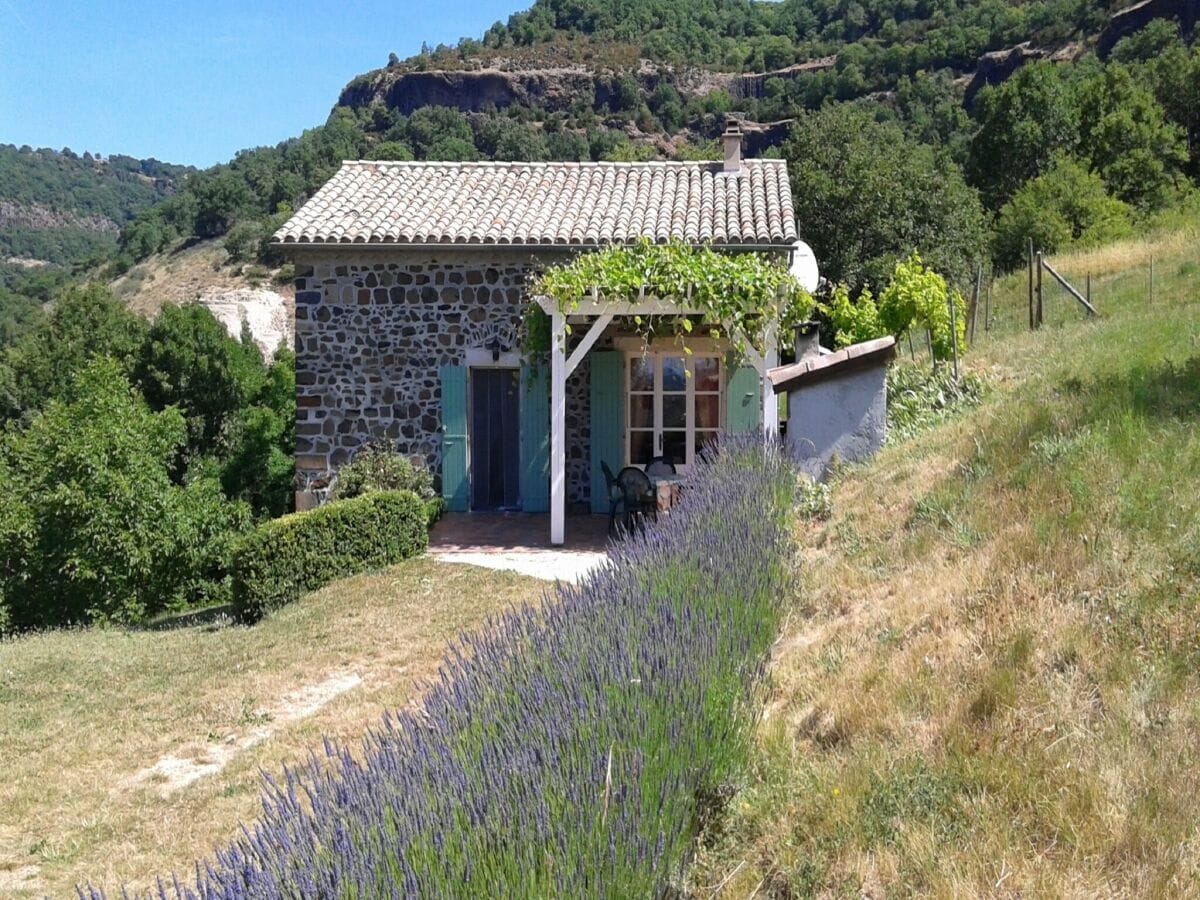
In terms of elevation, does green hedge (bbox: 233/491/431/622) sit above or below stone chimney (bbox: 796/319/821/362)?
below

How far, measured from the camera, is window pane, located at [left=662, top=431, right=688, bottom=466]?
11.7 metres

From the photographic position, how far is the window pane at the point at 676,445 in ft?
38.3

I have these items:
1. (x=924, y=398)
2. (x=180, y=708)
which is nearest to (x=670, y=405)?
(x=924, y=398)

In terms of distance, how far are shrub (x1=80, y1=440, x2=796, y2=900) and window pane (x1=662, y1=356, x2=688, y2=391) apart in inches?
295

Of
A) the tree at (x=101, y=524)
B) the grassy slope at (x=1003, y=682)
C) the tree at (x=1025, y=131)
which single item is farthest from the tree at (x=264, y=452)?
the tree at (x=1025, y=131)

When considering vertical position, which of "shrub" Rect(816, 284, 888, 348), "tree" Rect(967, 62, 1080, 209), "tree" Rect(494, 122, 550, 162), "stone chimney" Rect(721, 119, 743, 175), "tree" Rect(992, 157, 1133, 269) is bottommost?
"shrub" Rect(816, 284, 888, 348)

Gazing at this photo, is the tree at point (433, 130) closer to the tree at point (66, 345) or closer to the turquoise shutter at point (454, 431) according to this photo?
the tree at point (66, 345)

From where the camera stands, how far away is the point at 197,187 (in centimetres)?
4975

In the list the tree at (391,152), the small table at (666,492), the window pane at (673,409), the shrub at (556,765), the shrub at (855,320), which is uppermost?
the tree at (391,152)

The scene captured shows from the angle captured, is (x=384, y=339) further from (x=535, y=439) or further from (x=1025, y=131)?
(x=1025, y=131)

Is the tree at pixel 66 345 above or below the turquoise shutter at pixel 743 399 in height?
above

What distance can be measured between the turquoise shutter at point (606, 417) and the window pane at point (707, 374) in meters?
0.92

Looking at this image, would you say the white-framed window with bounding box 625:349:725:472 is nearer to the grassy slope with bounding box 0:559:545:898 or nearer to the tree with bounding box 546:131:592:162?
the grassy slope with bounding box 0:559:545:898

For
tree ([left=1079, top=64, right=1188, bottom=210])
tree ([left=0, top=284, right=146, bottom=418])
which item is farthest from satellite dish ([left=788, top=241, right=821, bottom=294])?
tree ([left=1079, top=64, right=1188, bottom=210])
